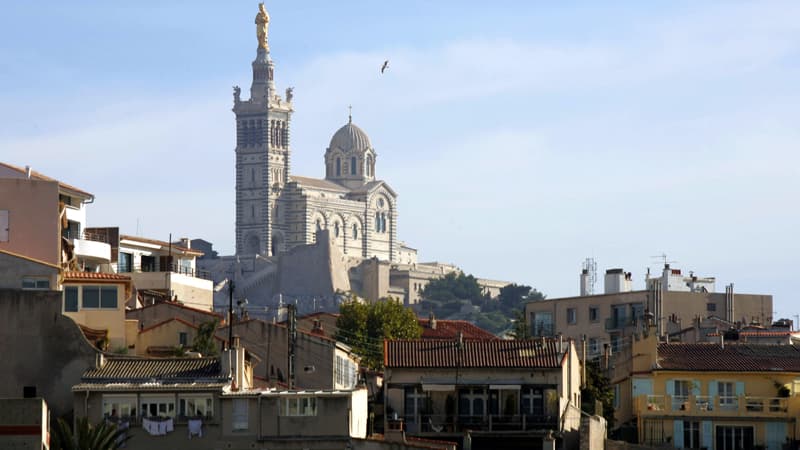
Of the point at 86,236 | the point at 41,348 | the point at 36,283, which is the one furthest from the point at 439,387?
the point at 86,236

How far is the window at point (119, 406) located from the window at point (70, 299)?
24.4 feet

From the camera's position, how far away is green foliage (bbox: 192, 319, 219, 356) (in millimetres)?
61719

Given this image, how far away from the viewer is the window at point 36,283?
56.9 meters

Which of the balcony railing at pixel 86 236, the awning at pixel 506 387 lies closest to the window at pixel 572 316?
the balcony railing at pixel 86 236

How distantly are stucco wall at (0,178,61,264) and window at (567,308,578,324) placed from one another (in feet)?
107

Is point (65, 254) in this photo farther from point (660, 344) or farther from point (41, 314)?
point (660, 344)

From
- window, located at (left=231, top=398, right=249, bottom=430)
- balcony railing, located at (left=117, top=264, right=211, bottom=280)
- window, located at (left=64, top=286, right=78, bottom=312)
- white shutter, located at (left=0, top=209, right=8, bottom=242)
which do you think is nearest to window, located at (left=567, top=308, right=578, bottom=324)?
balcony railing, located at (left=117, top=264, right=211, bottom=280)

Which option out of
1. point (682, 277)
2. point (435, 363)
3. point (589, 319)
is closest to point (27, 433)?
point (435, 363)

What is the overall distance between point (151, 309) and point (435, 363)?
13487 millimetres

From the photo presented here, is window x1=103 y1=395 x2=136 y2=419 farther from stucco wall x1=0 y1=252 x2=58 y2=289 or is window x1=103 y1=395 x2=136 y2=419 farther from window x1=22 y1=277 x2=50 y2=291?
stucco wall x1=0 y1=252 x2=58 y2=289

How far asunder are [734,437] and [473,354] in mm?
7658

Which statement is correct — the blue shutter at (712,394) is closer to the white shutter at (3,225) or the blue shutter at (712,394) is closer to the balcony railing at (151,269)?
the white shutter at (3,225)

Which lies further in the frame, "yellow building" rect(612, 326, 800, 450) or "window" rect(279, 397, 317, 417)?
"yellow building" rect(612, 326, 800, 450)

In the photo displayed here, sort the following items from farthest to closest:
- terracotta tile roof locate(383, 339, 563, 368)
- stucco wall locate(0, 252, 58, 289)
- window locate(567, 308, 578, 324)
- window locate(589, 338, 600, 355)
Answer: window locate(567, 308, 578, 324) < window locate(589, 338, 600, 355) < terracotta tile roof locate(383, 339, 563, 368) < stucco wall locate(0, 252, 58, 289)
